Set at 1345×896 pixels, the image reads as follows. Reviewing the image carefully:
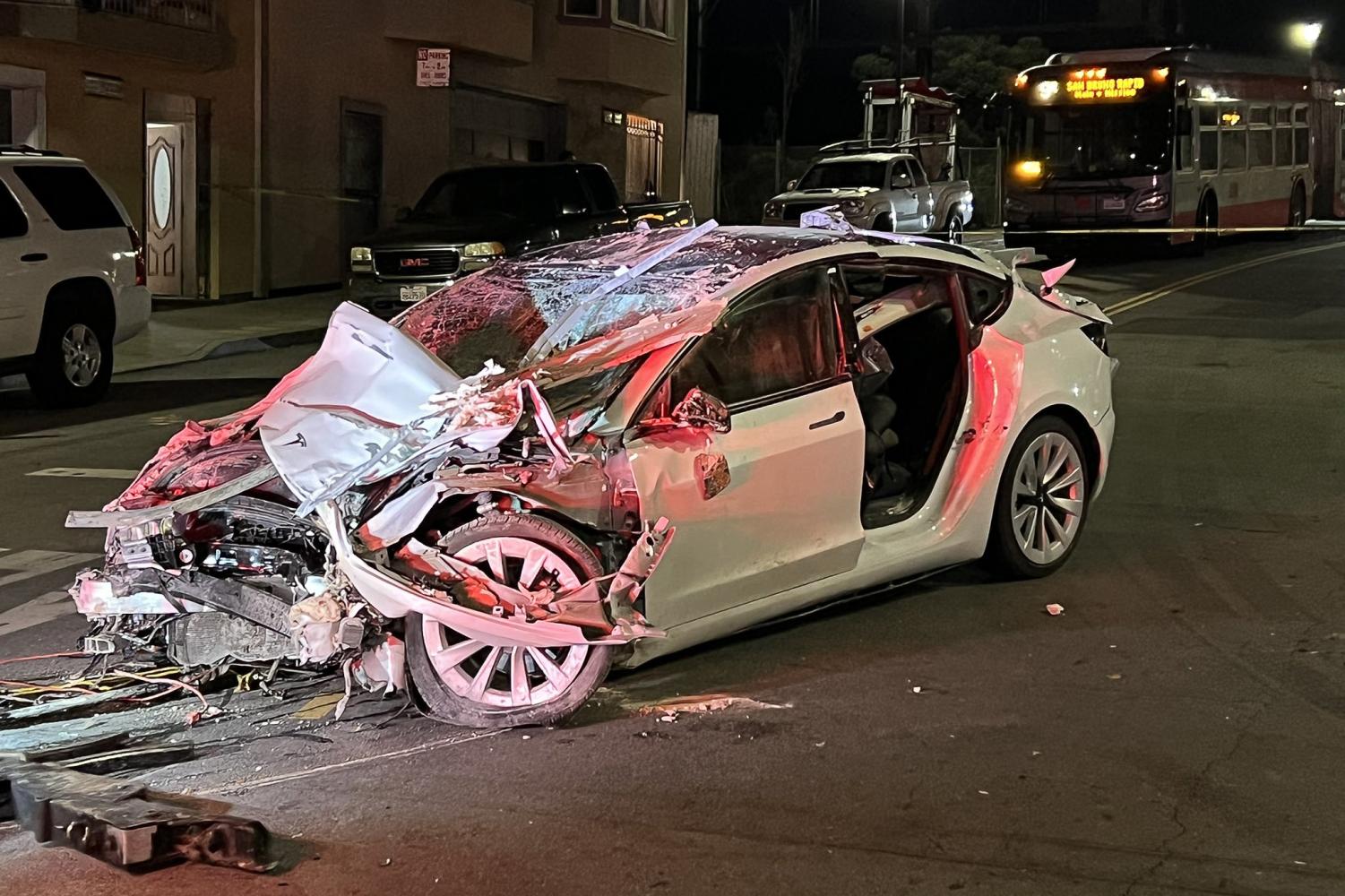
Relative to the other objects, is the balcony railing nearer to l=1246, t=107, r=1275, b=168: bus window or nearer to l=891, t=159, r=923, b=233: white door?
l=891, t=159, r=923, b=233: white door

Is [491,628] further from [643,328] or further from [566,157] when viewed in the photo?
[566,157]

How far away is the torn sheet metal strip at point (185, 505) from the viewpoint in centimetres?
538

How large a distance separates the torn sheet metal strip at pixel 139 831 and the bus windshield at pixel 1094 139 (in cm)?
2391

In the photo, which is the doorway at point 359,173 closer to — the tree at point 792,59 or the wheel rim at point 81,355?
the wheel rim at point 81,355

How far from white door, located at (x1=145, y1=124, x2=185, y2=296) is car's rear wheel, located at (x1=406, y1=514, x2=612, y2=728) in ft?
57.5

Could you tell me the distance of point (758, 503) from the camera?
5.92 metres

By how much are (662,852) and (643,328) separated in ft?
7.11

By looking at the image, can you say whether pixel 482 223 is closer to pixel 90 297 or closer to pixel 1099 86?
pixel 90 297

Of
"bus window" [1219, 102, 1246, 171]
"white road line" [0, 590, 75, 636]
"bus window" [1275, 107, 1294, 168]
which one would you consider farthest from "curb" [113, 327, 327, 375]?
"bus window" [1275, 107, 1294, 168]

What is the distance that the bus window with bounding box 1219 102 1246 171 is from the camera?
89.4 feet

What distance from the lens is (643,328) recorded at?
5.96 m

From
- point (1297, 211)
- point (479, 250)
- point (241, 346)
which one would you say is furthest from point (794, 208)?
point (1297, 211)

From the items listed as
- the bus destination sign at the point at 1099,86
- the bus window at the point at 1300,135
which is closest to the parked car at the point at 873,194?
the bus destination sign at the point at 1099,86

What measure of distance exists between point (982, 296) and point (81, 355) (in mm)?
9079
